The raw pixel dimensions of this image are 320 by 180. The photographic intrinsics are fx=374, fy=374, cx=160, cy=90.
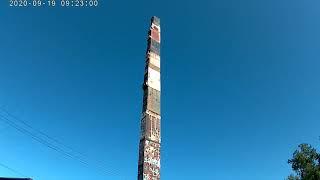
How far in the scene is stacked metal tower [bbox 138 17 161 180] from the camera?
1160 centimetres

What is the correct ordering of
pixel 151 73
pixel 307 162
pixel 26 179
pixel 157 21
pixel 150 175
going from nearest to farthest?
pixel 150 175 → pixel 151 73 → pixel 157 21 → pixel 26 179 → pixel 307 162

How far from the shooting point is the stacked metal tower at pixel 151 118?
11.6 metres

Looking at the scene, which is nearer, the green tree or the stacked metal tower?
the stacked metal tower

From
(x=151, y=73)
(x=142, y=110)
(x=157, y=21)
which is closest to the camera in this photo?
(x=142, y=110)

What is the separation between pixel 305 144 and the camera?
37.2 m

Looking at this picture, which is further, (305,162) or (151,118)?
(305,162)

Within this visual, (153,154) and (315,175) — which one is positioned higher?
(315,175)

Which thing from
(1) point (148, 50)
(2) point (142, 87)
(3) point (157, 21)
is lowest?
(2) point (142, 87)

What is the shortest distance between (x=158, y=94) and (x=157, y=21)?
3.63 meters

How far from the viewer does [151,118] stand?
1247 cm

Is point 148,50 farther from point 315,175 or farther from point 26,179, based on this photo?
point 315,175

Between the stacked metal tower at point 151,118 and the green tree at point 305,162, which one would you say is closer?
the stacked metal tower at point 151,118

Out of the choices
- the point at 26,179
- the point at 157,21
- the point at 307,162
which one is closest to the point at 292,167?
the point at 307,162

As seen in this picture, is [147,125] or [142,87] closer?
[147,125]
